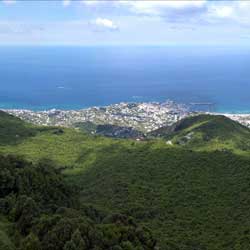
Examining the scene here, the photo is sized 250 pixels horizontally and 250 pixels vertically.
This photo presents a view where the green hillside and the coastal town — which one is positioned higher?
the coastal town

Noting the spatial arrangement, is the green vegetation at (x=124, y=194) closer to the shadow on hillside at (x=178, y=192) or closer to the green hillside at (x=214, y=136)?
the shadow on hillside at (x=178, y=192)

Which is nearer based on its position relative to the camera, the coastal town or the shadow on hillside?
the shadow on hillside

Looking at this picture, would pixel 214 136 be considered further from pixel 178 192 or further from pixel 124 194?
pixel 124 194

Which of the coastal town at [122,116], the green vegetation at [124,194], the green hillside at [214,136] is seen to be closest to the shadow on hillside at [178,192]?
the green vegetation at [124,194]

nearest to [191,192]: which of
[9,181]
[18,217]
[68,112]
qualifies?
[9,181]

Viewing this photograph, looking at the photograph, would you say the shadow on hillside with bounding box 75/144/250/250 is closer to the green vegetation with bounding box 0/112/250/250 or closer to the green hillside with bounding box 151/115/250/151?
the green vegetation with bounding box 0/112/250/250

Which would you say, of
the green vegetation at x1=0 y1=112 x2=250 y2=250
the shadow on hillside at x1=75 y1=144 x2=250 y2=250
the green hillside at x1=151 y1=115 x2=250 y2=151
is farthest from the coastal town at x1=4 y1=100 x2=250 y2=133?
the shadow on hillside at x1=75 y1=144 x2=250 y2=250

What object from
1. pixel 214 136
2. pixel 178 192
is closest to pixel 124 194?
pixel 178 192
